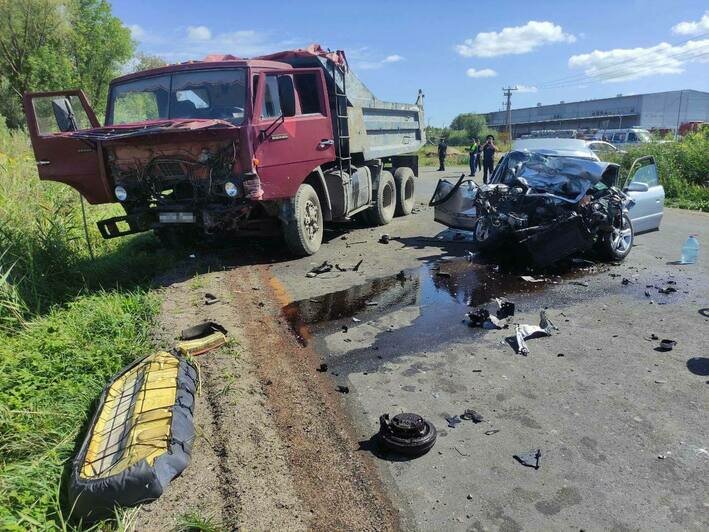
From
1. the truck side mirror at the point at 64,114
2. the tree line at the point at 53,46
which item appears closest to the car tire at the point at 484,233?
the truck side mirror at the point at 64,114

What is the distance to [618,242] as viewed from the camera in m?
7.17

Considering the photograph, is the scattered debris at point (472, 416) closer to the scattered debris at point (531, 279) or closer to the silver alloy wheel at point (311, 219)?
the scattered debris at point (531, 279)

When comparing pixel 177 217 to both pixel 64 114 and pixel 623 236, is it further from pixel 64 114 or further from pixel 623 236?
pixel 623 236

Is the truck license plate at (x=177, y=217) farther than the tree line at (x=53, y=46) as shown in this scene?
No

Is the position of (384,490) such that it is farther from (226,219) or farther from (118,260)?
(118,260)

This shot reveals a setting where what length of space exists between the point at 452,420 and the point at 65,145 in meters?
5.59

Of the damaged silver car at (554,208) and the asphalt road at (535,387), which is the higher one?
the damaged silver car at (554,208)

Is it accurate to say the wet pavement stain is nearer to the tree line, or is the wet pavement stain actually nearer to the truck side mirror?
the truck side mirror

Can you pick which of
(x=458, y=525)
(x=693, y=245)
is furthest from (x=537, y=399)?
(x=693, y=245)

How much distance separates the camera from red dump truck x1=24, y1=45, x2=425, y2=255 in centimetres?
585

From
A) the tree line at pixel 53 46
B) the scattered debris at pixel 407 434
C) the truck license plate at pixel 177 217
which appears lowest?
the scattered debris at pixel 407 434

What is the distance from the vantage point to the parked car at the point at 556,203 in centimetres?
655

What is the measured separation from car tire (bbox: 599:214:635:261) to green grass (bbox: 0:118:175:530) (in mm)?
6060

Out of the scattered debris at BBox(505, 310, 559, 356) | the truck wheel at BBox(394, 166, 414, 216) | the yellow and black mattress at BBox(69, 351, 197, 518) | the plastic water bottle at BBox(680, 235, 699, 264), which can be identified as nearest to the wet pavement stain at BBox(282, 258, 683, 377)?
the scattered debris at BBox(505, 310, 559, 356)
